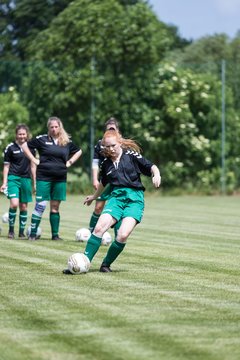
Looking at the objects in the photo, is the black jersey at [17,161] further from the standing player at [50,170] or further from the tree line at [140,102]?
the tree line at [140,102]

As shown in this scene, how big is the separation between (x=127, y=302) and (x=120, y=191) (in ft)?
9.50

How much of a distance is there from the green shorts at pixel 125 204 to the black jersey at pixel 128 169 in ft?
0.25

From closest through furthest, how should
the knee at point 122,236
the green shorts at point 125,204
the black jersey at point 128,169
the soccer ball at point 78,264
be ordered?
the soccer ball at point 78,264
the knee at point 122,236
the green shorts at point 125,204
the black jersey at point 128,169

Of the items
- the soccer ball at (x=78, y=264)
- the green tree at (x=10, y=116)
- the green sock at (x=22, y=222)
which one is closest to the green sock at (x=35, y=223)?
the green sock at (x=22, y=222)

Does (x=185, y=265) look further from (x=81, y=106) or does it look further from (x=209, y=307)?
(x=81, y=106)

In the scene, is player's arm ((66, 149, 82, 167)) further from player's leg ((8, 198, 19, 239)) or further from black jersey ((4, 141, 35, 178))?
player's leg ((8, 198, 19, 239))

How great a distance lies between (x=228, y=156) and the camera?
35906 millimetres

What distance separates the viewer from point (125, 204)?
468 inches

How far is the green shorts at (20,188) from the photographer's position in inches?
694

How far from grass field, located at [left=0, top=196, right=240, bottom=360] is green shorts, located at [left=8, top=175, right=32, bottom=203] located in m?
1.02

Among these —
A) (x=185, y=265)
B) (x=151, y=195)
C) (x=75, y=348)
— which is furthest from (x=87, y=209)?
(x=75, y=348)

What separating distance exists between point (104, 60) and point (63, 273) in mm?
25119

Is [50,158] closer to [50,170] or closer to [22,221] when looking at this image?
[50,170]

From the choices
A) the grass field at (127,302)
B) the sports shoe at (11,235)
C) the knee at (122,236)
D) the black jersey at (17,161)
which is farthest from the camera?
the black jersey at (17,161)
